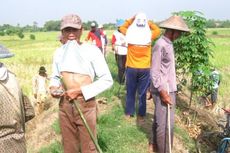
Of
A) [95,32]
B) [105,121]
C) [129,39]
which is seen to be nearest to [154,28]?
[129,39]

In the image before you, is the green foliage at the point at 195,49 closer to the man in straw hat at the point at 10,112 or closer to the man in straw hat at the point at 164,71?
the man in straw hat at the point at 164,71

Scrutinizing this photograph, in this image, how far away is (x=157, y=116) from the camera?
610cm

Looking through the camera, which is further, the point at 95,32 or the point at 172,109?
the point at 95,32

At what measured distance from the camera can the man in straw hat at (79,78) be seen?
15.4 feet

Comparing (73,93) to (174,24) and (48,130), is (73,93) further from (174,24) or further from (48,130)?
(48,130)

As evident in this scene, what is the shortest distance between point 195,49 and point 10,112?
612 centimetres

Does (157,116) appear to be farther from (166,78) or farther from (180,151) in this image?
(180,151)

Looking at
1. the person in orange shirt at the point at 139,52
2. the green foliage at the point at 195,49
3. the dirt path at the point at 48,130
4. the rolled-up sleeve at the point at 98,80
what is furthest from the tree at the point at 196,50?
the rolled-up sleeve at the point at 98,80

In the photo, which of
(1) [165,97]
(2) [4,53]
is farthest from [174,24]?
(2) [4,53]

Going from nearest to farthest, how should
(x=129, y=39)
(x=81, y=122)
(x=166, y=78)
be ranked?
(x=81, y=122)
(x=166, y=78)
(x=129, y=39)

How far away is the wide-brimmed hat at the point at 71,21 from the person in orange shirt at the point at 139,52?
3131 millimetres

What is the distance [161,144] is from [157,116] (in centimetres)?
44

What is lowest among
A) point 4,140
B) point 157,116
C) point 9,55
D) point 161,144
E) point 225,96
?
point 225,96

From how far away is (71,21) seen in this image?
15.3ft
